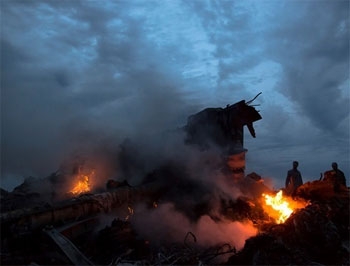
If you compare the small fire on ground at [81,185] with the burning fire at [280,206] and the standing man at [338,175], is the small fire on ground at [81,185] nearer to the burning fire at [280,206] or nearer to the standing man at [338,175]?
the burning fire at [280,206]

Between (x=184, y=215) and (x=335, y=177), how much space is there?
562cm

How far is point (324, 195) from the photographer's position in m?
11.9

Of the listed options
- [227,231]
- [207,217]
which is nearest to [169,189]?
[207,217]

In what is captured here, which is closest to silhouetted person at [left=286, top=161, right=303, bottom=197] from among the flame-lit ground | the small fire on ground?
the flame-lit ground

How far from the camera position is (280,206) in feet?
43.0

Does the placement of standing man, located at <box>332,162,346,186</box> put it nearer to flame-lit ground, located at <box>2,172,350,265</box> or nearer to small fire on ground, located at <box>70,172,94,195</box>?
flame-lit ground, located at <box>2,172,350,265</box>

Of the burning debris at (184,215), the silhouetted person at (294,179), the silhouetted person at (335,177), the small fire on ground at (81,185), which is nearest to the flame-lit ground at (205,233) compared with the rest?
the burning debris at (184,215)

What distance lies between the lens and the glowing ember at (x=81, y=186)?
538 inches

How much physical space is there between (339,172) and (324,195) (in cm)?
107

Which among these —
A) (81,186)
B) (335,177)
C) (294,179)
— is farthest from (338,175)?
(81,186)

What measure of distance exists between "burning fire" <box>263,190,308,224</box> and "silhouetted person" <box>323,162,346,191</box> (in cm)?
122

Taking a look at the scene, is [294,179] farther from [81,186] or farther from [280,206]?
[81,186]

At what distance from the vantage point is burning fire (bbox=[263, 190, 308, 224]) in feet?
40.7

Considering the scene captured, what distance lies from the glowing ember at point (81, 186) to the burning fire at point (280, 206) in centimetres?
737
